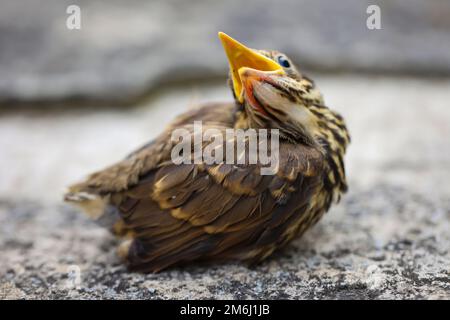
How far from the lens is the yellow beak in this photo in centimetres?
303

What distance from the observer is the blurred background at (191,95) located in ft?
12.6

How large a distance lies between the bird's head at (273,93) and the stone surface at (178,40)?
8.57ft

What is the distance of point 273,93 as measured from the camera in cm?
294

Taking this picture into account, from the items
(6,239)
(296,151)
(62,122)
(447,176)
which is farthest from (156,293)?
(62,122)

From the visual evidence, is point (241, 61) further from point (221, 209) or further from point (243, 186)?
point (221, 209)

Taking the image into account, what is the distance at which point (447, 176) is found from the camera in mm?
4371

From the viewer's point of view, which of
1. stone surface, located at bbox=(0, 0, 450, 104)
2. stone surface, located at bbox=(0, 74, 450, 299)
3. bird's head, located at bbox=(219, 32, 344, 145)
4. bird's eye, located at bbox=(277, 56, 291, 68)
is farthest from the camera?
stone surface, located at bbox=(0, 0, 450, 104)

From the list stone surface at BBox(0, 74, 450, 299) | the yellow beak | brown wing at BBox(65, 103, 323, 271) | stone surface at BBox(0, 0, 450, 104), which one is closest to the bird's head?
the yellow beak

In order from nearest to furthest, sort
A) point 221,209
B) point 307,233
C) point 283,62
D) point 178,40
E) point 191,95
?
point 221,209, point 283,62, point 307,233, point 191,95, point 178,40

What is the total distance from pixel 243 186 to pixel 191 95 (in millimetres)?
2882

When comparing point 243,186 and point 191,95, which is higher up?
point 191,95

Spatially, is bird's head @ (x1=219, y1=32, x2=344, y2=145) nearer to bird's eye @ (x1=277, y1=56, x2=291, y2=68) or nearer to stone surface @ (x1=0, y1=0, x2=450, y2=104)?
bird's eye @ (x1=277, y1=56, x2=291, y2=68)

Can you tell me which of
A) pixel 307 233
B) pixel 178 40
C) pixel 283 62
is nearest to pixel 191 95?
pixel 178 40
